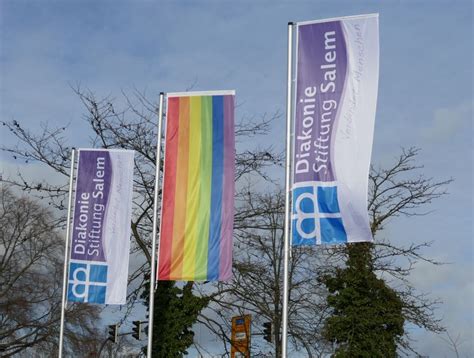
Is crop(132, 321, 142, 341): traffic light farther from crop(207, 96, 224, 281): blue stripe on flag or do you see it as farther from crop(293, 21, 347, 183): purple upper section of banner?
crop(293, 21, 347, 183): purple upper section of banner

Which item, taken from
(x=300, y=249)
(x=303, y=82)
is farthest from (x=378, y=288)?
(x=303, y=82)

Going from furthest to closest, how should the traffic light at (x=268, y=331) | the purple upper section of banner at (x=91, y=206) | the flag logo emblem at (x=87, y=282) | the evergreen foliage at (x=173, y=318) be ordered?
the traffic light at (x=268, y=331) < the evergreen foliage at (x=173, y=318) < the purple upper section of banner at (x=91, y=206) < the flag logo emblem at (x=87, y=282)

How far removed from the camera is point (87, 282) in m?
18.8

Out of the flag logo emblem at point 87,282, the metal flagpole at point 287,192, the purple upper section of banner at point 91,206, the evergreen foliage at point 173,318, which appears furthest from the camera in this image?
the evergreen foliage at point 173,318

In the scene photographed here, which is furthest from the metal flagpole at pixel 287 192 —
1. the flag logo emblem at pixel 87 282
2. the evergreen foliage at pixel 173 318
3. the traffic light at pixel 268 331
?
the traffic light at pixel 268 331

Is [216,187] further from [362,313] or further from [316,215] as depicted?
[362,313]

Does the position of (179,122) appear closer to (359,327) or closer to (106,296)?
(106,296)

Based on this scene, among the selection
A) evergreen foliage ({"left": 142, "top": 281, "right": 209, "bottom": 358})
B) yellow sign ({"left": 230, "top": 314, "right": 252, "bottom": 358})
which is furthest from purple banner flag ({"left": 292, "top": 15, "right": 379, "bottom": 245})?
yellow sign ({"left": 230, "top": 314, "right": 252, "bottom": 358})

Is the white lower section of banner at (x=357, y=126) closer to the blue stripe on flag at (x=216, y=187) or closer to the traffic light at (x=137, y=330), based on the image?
the blue stripe on flag at (x=216, y=187)

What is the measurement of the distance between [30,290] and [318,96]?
33.6 m

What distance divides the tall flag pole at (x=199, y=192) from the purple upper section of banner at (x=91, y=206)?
2.48 meters

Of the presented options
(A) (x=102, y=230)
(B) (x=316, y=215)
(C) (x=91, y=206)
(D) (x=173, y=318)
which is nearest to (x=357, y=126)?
(B) (x=316, y=215)

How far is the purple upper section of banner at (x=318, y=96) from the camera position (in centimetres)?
1354

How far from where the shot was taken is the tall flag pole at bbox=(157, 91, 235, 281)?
16281 millimetres
